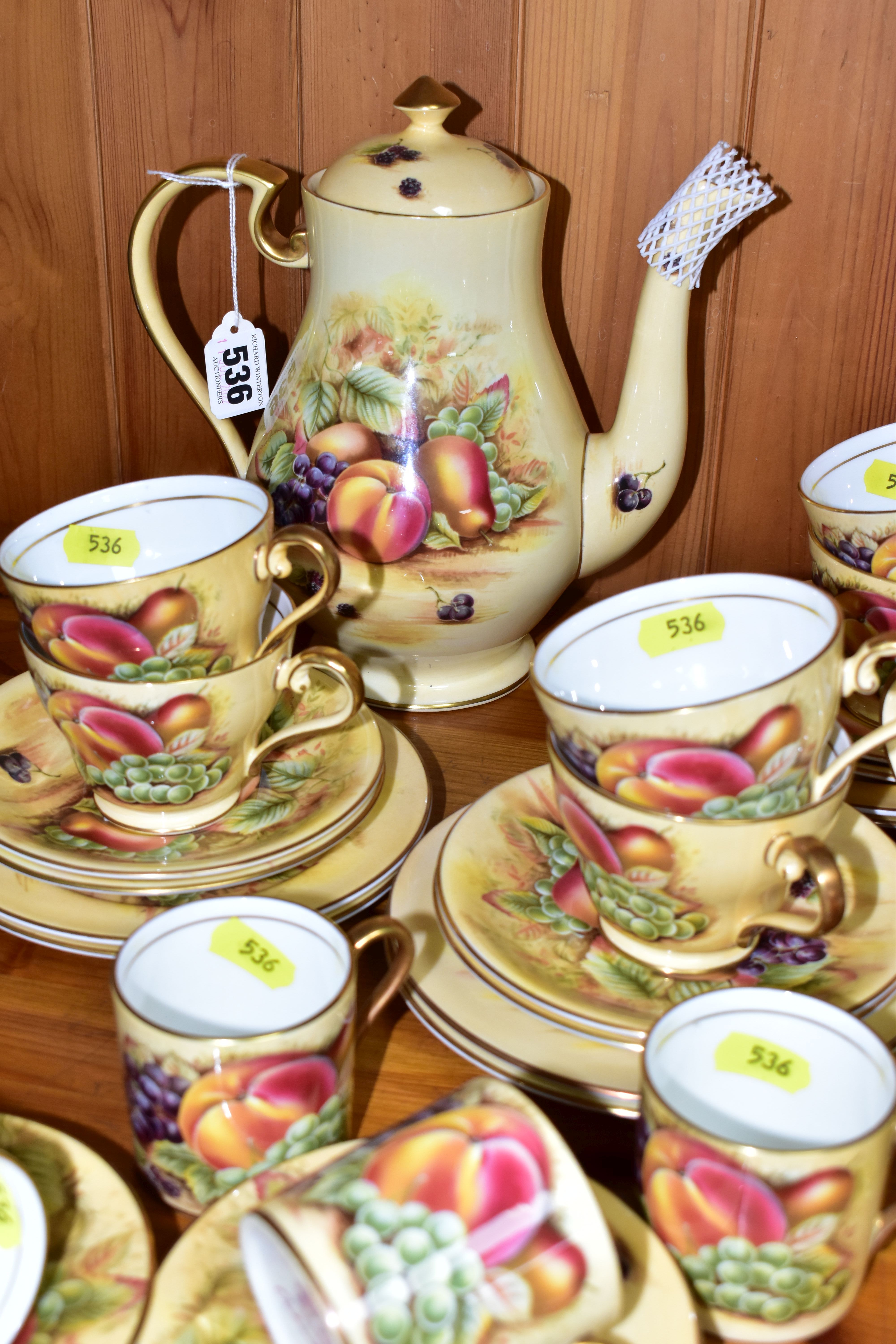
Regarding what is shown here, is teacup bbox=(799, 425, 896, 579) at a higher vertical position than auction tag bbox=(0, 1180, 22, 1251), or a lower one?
higher

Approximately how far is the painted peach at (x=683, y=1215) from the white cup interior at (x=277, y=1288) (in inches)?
5.6

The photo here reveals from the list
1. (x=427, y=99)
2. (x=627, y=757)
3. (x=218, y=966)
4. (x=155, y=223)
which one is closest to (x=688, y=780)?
(x=627, y=757)

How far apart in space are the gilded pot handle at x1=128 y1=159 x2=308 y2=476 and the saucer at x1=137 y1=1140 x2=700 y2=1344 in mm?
554

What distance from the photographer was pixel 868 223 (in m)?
0.92

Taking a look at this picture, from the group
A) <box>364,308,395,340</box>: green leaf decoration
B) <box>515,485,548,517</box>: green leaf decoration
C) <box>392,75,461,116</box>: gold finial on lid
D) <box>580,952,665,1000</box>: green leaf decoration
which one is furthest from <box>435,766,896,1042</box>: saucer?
<box>392,75,461,116</box>: gold finial on lid

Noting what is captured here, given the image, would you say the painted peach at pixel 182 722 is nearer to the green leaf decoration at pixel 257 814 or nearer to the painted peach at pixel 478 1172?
the green leaf decoration at pixel 257 814

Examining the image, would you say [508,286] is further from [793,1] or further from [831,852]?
[831,852]

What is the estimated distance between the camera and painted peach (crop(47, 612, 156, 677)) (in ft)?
2.37

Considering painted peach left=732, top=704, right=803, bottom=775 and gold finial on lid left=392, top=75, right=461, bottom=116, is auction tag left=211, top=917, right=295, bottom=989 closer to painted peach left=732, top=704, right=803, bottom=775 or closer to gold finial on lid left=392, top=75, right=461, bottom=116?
painted peach left=732, top=704, right=803, bottom=775

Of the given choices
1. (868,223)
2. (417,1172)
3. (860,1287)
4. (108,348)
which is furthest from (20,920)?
(868,223)

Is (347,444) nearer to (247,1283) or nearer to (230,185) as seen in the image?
(230,185)

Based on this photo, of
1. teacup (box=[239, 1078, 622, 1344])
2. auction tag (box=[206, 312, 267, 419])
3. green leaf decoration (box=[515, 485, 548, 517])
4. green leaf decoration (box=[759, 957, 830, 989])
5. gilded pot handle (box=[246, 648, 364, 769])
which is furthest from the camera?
auction tag (box=[206, 312, 267, 419])

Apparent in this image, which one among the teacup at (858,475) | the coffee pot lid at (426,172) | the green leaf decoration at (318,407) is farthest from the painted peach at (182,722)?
the teacup at (858,475)

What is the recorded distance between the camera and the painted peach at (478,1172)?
0.44m
